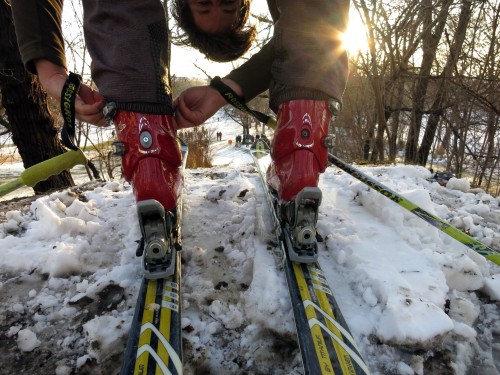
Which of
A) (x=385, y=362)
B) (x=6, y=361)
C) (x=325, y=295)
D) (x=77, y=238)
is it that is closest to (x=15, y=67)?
(x=77, y=238)

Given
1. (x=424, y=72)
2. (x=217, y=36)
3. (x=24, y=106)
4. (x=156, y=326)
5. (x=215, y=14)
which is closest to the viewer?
(x=156, y=326)

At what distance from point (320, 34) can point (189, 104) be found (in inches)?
22.7

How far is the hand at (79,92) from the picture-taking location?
46.5 inches

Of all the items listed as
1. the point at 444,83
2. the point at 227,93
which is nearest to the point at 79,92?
the point at 227,93

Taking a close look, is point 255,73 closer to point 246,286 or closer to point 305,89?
point 305,89

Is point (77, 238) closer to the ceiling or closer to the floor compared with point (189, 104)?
closer to the floor

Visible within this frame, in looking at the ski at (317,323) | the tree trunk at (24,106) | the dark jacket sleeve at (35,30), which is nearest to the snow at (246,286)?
the ski at (317,323)

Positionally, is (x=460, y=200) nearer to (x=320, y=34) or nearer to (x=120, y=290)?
(x=320, y=34)

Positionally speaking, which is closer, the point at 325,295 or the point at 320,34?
the point at 325,295

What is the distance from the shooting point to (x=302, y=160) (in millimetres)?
1184

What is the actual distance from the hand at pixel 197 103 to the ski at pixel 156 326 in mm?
491

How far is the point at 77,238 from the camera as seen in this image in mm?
1402

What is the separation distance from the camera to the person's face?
4.81ft

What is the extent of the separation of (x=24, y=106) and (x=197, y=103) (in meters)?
2.64
